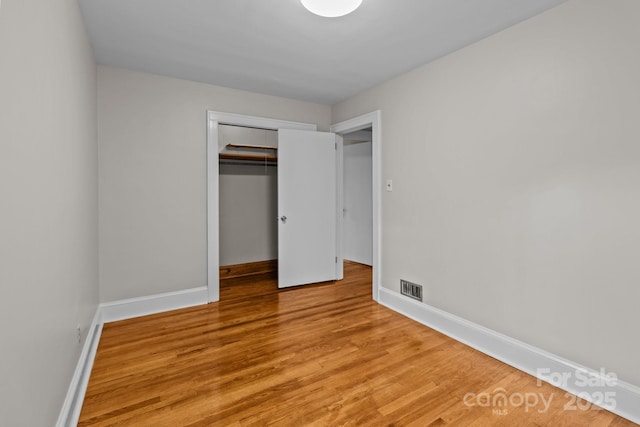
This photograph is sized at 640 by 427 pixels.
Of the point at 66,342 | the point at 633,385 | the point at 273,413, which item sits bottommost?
the point at 273,413

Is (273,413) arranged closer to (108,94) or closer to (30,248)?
(30,248)

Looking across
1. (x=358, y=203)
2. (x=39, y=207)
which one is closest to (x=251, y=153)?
(x=358, y=203)

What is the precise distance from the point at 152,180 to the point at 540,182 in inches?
135

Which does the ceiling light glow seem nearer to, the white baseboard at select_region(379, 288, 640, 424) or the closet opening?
the white baseboard at select_region(379, 288, 640, 424)

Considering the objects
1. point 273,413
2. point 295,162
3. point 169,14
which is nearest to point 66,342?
point 273,413

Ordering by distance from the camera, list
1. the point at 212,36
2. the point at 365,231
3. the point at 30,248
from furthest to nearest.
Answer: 1. the point at 365,231
2. the point at 212,36
3. the point at 30,248

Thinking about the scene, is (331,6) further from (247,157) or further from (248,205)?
(248,205)

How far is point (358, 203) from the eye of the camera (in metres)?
5.64

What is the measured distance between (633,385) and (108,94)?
4505mm

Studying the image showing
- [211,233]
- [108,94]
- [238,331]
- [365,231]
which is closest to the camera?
[238,331]

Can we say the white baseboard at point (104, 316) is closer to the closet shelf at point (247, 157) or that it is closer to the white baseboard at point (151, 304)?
the white baseboard at point (151, 304)

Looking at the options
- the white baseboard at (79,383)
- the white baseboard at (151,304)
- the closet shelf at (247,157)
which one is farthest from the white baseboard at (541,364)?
the closet shelf at (247,157)

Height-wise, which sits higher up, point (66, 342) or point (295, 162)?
point (295, 162)

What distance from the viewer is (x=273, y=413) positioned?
5.55 feet
